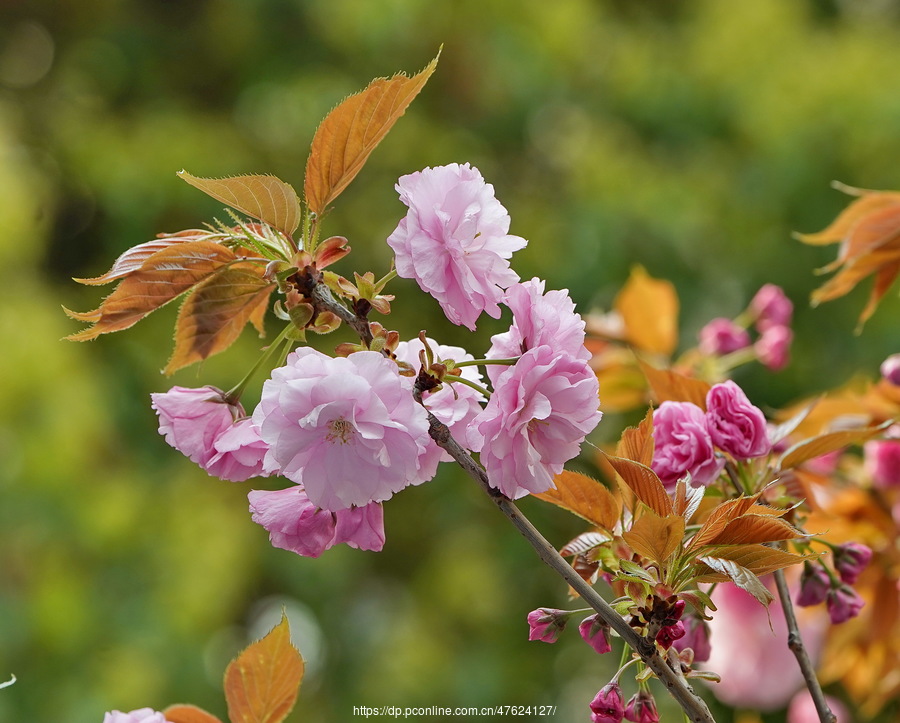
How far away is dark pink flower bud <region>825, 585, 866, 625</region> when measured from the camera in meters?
0.45

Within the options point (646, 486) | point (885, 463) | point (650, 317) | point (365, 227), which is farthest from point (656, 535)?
point (365, 227)

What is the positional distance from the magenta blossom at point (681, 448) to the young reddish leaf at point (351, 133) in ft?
0.55

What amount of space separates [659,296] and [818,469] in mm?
232

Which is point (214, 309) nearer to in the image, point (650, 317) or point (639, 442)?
point (639, 442)

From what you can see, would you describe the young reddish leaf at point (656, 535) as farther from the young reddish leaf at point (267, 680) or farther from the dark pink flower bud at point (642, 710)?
the young reddish leaf at point (267, 680)

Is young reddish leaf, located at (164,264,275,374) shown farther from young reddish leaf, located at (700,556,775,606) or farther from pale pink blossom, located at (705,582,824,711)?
pale pink blossom, located at (705,582,824,711)

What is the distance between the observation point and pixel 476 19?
311 centimetres

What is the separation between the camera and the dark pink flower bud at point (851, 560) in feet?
1.50

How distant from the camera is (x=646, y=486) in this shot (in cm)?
35

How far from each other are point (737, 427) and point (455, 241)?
0.54ft

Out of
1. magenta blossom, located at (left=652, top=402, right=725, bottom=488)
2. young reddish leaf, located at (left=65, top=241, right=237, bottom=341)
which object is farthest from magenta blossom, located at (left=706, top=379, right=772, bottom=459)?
young reddish leaf, located at (left=65, top=241, right=237, bottom=341)

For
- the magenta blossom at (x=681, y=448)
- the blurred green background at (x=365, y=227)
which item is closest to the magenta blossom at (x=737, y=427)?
the magenta blossom at (x=681, y=448)

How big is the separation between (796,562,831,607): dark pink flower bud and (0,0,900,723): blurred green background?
4.86 feet

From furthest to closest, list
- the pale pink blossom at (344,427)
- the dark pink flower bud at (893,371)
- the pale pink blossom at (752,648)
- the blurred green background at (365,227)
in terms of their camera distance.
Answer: the blurred green background at (365,227), the pale pink blossom at (752,648), the dark pink flower bud at (893,371), the pale pink blossom at (344,427)
